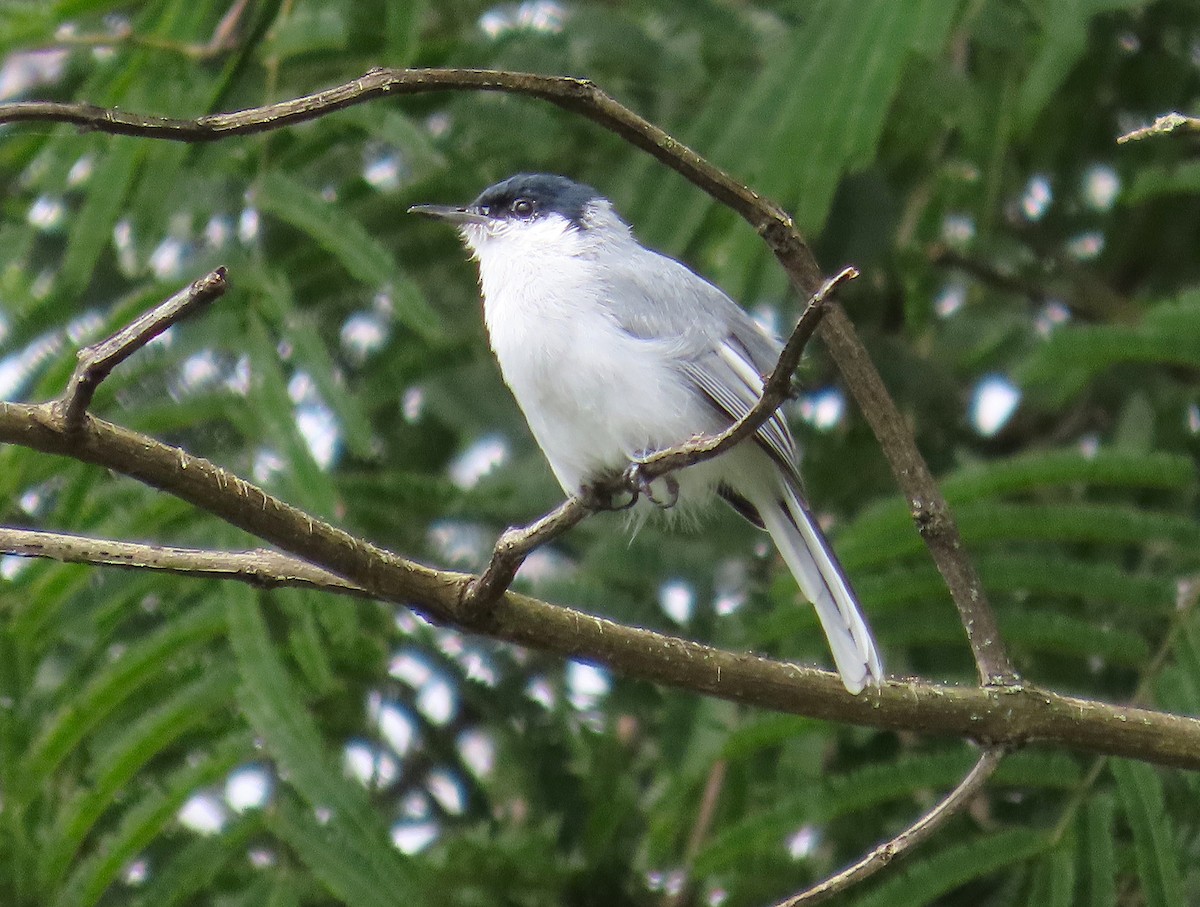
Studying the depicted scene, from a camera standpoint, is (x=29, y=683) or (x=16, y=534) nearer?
(x=16, y=534)

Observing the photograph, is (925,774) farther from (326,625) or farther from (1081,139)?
(1081,139)

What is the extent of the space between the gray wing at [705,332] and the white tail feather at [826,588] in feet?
0.29

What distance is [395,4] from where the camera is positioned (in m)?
3.18

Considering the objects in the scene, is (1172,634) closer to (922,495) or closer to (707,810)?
(922,495)

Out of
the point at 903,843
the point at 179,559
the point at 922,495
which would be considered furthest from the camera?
the point at 922,495

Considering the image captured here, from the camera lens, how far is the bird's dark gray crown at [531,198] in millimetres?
3404

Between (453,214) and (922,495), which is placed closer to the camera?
(922,495)

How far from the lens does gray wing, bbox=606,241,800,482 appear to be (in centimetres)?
294

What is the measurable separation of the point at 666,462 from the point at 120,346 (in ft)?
2.44

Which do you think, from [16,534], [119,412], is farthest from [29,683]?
[16,534]

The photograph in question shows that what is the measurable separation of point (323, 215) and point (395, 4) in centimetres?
50

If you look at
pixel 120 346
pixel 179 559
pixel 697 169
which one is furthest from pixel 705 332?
pixel 120 346

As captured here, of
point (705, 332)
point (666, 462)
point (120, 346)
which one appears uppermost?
point (705, 332)

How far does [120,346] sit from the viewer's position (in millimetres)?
1636
